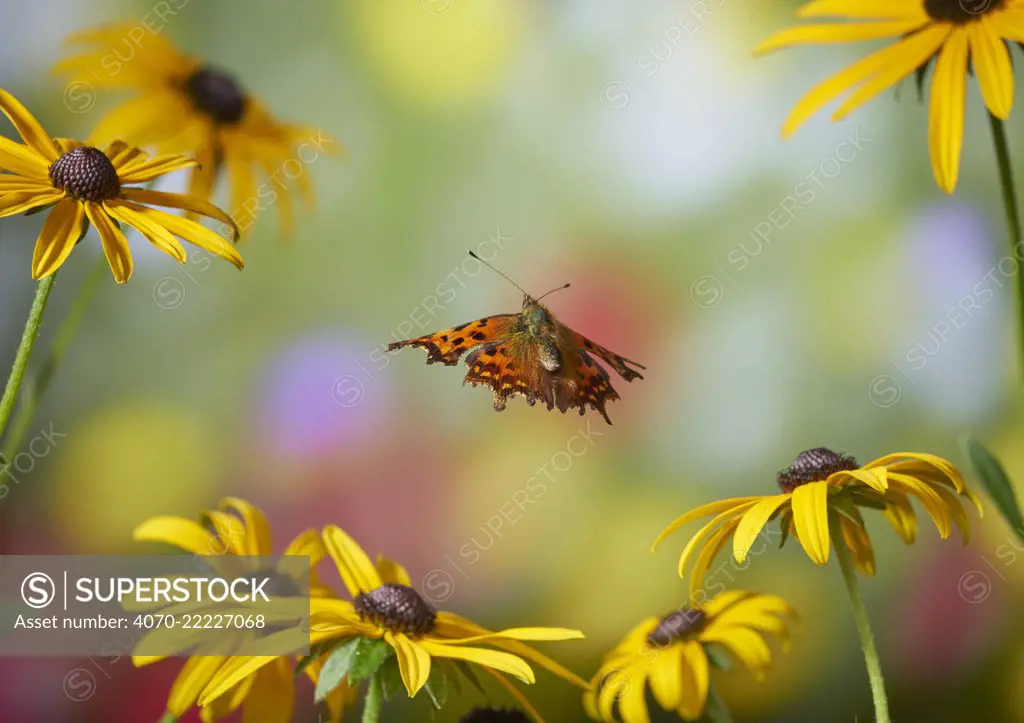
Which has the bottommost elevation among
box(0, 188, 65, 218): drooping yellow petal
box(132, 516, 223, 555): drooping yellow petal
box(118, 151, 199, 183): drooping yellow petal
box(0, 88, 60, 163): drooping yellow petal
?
box(132, 516, 223, 555): drooping yellow petal

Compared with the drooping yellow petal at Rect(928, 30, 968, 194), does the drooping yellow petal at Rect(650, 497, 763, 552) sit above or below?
below

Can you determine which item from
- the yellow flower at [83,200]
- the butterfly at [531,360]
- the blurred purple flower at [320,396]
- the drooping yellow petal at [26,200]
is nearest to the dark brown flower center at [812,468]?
the butterfly at [531,360]

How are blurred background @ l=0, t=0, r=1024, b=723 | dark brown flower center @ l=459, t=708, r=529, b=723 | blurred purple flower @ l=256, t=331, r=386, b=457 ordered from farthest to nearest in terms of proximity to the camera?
blurred purple flower @ l=256, t=331, r=386, b=457 → blurred background @ l=0, t=0, r=1024, b=723 → dark brown flower center @ l=459, t=708, r=529, b=723

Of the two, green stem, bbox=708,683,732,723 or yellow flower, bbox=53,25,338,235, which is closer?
green stem, bbox=708,683,732,723

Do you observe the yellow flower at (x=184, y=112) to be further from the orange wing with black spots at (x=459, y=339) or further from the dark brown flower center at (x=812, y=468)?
the dark brown flower center at (x=812, y=468)

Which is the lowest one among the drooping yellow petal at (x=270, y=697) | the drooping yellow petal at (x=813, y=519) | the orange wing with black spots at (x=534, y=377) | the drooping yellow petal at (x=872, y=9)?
the drooping yellow petal at (x=813, y=519)

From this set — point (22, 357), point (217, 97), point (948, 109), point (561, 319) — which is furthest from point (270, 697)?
point (561, 319)

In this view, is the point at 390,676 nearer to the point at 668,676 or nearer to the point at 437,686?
the point at 437,686

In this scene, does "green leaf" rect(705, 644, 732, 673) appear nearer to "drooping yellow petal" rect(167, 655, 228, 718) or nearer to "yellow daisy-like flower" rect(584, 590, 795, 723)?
"yellow daisy-like flower" rect(584, 590, 795, 723)

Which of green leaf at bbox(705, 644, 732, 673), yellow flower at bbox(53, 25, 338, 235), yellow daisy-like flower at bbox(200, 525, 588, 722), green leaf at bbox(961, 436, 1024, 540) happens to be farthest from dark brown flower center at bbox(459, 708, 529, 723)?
yellow flower at bbox(53, 25, 338, 235)
